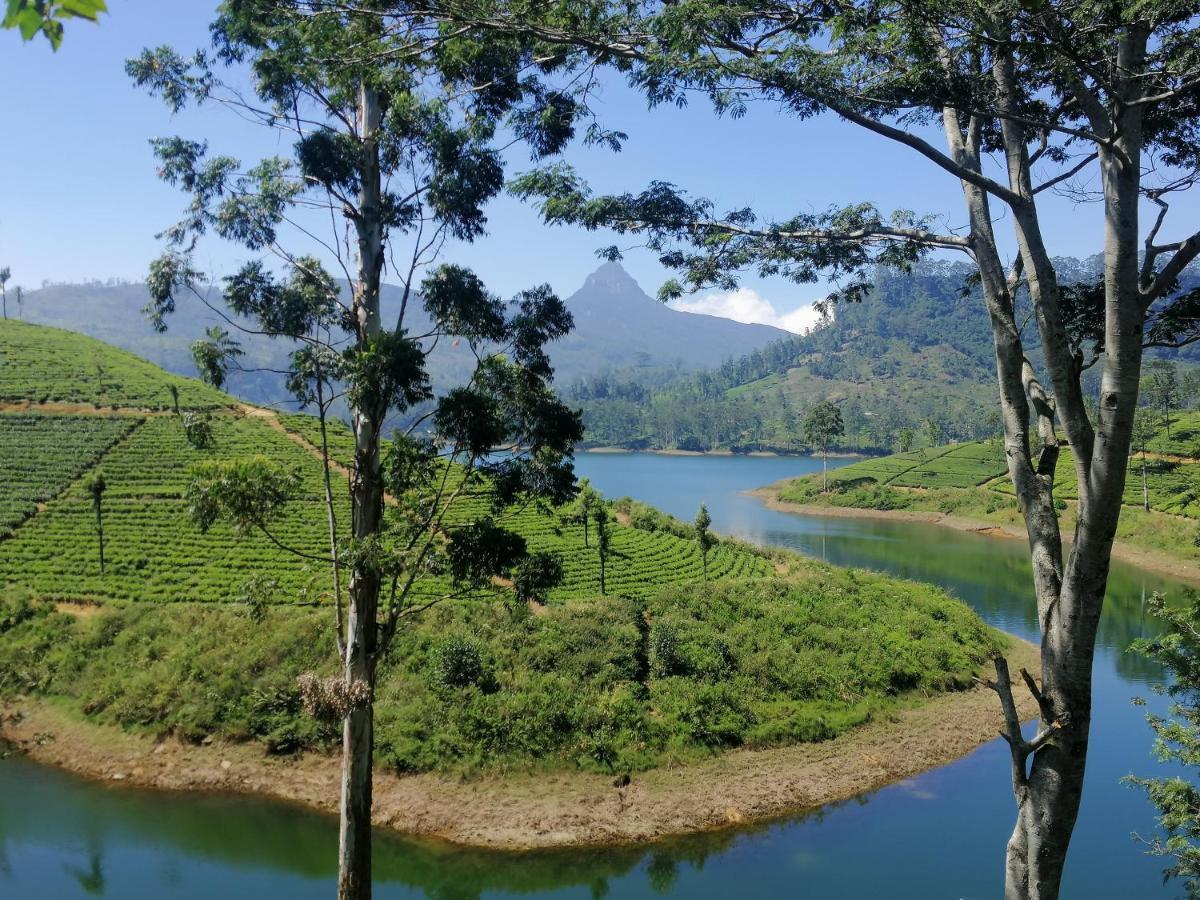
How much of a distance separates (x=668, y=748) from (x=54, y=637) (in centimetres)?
1776

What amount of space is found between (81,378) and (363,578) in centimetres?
5646

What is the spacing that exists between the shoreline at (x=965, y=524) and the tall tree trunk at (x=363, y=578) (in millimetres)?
42839

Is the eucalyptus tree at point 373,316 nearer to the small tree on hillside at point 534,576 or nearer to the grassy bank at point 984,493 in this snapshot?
the small tree on hillside at point 534,576

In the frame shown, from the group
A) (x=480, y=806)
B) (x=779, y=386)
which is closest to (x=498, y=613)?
(x=480, y=806)

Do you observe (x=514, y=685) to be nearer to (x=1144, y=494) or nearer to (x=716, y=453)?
(x=1144, y=494)

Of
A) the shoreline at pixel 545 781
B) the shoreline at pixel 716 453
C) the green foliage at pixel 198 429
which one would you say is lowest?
the shoreline at pixel 545 781

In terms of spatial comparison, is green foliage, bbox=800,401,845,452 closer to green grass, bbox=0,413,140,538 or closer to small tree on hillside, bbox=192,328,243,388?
green grass, bbox=0,413,140,538

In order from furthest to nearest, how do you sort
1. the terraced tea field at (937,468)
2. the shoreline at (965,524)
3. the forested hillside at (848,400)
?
the forested hillside at (848,400) → the terraced tea field at (937,468) → the shoreline at (965,524)

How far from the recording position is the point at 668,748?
18.1 meters

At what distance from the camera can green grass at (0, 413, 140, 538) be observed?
3319cm

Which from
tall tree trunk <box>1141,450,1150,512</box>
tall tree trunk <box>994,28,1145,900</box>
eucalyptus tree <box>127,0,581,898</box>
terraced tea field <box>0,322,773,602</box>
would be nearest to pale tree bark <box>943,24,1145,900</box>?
tall tree trunk <box>994,28,1145,900</box>

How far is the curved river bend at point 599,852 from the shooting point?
14039 millimetres

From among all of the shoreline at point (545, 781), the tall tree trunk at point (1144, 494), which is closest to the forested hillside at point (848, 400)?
the tall tree trunk at point (1144, 494)

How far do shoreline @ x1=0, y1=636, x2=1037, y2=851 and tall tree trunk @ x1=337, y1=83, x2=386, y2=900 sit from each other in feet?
22.8
